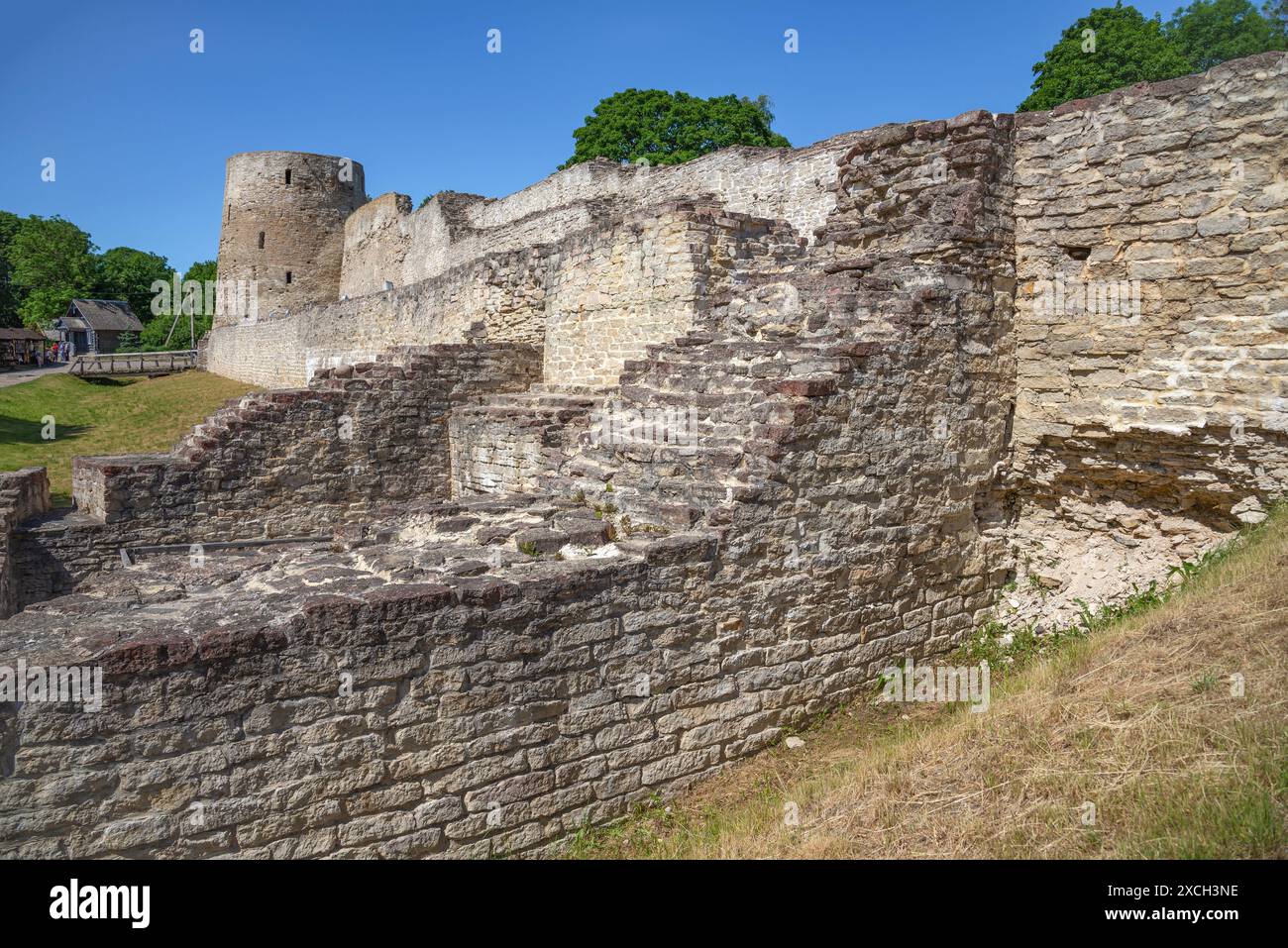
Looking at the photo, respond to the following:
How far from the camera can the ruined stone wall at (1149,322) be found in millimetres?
5957

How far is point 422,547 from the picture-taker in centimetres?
583

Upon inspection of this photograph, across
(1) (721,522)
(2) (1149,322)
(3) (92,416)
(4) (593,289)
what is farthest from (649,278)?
(3) (92,416)

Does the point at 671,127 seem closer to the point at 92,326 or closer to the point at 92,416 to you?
the point at 92,416

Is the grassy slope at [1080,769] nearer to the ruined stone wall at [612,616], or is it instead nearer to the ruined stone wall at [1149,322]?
the ruined stone wall at [612,616]

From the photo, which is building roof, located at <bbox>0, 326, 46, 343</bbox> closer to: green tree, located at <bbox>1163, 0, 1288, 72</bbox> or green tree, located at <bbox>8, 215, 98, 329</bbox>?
green tree, located at <bbox>8, 215, 98, 329</bbox>

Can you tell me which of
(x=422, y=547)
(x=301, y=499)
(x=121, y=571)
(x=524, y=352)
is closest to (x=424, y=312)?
(x=524, y=352)

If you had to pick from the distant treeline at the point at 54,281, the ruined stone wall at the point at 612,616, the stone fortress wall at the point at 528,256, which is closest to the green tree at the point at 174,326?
the distant treeline at the point at 54,281

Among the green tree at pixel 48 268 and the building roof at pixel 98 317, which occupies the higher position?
the green tree at pixel 48 268

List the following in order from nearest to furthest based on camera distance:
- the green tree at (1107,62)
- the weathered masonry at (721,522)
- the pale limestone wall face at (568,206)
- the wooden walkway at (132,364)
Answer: the weathered masonry at (721,522), the pale limestone wall face at (568,206), the green tree at (1107,62), the wooden walkway at (132,364)

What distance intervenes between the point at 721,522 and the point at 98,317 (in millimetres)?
61247

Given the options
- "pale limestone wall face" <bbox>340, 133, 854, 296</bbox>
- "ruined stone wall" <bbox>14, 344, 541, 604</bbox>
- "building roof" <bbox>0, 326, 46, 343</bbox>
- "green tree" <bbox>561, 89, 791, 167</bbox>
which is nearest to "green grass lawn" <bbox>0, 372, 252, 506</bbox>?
"ruined stone wall" <bbox>14, 344, 541, 604</bbox>

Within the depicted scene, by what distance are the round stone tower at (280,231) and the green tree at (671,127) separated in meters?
10.9
